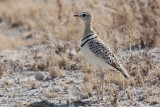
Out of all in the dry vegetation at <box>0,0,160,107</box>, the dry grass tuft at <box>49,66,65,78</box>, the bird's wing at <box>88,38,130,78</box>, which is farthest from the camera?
the dry grass tuft at <box>49,66,65,78</box>

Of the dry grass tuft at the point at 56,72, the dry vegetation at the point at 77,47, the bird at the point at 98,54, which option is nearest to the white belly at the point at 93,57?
the bird at the point at 98,54

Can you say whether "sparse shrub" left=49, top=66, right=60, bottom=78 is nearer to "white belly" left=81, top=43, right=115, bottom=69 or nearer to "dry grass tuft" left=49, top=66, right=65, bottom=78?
"dry grass tuft" left=49, top=66, right=65, bottom=78

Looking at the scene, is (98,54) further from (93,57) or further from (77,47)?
(77,47)

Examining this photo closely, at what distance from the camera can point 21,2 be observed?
46.4 ft

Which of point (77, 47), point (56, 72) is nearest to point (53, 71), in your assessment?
point (56, 72)

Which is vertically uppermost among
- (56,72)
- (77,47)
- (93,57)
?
(77,47)

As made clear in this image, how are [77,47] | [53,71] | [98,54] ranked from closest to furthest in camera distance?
[98,54] → [53,71] → [77,47]

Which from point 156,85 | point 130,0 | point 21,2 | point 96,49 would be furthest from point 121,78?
point 21,2

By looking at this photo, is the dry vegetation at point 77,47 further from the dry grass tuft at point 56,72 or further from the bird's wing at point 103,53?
the bird's wing at point 103,53

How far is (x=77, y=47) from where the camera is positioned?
8.28 m

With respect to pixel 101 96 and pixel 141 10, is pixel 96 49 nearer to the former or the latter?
pixel 101 96

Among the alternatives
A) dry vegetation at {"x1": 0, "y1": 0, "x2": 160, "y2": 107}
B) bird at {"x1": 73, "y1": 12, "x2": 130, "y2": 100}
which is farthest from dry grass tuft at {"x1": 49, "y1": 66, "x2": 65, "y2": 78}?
bird at {"x1": 73, "y1": 12, "x2": 130, "y2": 100}

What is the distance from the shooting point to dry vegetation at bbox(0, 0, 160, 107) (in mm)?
6820

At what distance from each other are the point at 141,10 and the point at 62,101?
14.0ft
